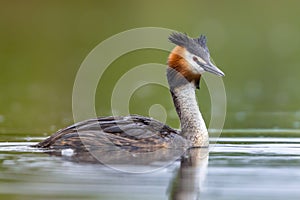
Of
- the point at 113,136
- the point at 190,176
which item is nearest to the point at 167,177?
the point at 190,176

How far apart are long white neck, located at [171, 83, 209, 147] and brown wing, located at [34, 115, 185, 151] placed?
52 cm

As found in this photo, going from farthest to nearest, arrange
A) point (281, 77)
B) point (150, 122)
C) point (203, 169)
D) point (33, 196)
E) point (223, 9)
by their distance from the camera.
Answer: point (223, 9) → point (281, 77) → point (150, 122) → point (203, 169) → point (33, 196)

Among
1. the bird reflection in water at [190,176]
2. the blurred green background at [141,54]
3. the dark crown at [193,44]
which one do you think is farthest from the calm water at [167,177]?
the blurred green background at [141,54]

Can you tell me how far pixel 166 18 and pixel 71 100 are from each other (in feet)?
40.5

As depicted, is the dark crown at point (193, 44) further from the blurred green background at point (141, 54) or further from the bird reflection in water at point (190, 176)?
the blurred green background at point (141, 54)

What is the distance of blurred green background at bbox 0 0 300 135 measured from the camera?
15.8 metres

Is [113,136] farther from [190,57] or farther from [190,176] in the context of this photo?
[190,176]

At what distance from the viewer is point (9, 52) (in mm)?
24812

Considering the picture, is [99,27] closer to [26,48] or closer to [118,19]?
[118,19]

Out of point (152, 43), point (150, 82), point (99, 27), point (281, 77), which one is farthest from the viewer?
point (99, 27)

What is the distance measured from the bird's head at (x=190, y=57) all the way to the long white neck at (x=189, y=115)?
7.4 inches

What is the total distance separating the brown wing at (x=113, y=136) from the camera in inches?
425

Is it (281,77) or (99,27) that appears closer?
(281,77)

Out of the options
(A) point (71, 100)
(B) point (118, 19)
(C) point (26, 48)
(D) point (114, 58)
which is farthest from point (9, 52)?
(A) point (71, 100)
